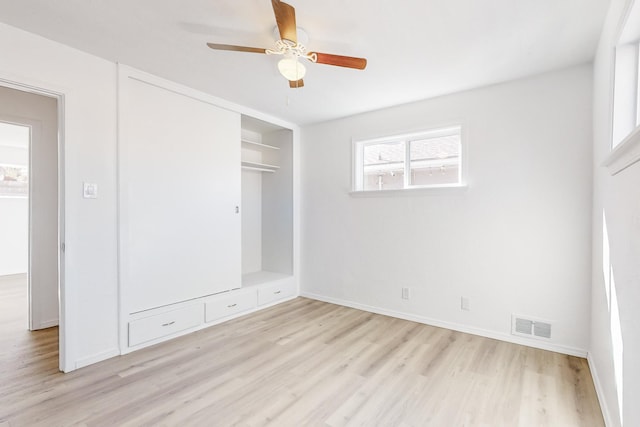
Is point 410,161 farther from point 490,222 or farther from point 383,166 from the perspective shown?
point 490,222

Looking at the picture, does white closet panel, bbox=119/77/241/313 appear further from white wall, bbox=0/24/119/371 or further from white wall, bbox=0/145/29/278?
white wall, bbox=0/145/29/278

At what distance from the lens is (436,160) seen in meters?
3.38

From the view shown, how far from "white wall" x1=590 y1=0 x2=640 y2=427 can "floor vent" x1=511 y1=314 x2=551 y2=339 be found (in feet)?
1.12

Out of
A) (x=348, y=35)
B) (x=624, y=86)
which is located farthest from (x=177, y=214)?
(x=624, y=86)

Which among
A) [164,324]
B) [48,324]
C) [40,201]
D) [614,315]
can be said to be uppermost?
[40,201]

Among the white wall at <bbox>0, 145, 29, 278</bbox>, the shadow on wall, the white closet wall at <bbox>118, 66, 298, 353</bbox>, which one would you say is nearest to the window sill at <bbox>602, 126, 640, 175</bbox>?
the shadow on wall

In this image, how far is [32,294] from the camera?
3.17 m

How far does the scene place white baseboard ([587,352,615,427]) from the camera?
1671 mm

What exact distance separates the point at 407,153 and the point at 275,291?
7.96ft

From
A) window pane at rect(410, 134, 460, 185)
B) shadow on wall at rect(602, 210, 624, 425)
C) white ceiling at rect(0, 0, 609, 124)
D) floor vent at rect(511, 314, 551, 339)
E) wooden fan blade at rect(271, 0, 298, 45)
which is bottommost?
floor vent at rect(511, 314, 551, 339)

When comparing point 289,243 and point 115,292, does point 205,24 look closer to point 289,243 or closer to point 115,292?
point 115,292

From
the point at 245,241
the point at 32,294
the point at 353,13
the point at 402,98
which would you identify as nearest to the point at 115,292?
the point at 32,294

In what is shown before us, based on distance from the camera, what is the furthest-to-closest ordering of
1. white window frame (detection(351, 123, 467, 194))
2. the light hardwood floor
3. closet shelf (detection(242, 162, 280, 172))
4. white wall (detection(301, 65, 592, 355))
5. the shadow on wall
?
closet shelf (detection(242, 162, 280, 172)), white window frame (detection(351, 123, 467, 194)), white wall (detection(301, 65, 592, 355)), the light hardwood floor, the shadow on wall

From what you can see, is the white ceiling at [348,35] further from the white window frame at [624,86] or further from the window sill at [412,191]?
the window sill at [412,191]
